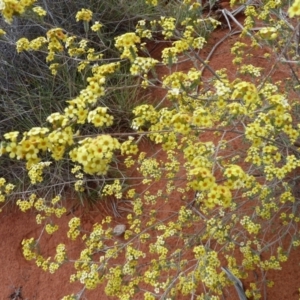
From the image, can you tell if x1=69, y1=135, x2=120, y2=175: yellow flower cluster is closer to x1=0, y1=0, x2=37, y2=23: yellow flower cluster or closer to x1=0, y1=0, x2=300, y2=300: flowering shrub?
x1=0, y1=0, x2=300, y2=300: flowering shrub

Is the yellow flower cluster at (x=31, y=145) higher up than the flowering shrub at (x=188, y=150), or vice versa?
the yellow flower cluster at (x=31, y=145)

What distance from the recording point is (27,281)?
12.4ft

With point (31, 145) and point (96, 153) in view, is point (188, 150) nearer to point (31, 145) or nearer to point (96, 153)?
point (96, 153)

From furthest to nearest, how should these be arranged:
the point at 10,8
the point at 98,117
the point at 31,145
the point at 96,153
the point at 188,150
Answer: the point at 10,8 → the point at 188,150 → the point at 98,117 → the point at 31,145 → the point at 96,153

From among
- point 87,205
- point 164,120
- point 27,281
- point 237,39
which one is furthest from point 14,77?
point 164,120

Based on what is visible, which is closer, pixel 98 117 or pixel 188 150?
pixel 98 117

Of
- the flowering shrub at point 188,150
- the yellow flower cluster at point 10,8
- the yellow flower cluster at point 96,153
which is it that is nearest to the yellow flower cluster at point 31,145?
the flowering shrub at point 188,150

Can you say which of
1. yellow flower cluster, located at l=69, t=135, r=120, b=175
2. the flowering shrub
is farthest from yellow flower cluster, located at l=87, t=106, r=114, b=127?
yellow flower cluster, located at l=69, t=135, r=120, b=175

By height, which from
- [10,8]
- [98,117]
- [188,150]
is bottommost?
[188,150]

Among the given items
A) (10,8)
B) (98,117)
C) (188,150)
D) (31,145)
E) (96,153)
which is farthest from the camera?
(10,8)

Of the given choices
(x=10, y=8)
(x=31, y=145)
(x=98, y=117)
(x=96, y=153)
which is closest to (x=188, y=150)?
(x=98, y=117)

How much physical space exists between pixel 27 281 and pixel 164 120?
218 cm

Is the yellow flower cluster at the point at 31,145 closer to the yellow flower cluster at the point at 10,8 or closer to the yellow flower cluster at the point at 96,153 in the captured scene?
the yellow flower cluster at the point at 96,153

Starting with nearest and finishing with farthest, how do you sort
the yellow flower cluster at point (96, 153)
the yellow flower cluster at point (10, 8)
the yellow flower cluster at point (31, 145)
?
the yellow flower cluster at point (96, 153), the yellow flower cluster at point (31, 145), the yellow flower cluster at point (10, 8)
